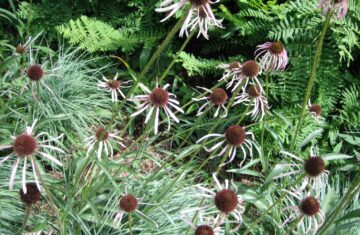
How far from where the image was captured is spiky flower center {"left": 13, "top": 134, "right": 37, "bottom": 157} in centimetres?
128

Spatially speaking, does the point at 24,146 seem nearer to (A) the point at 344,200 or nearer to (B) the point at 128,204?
(B) the point at 128,204

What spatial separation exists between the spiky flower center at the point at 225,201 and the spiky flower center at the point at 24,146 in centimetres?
49

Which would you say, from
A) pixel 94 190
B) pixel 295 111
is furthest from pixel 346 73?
pixel 94 190

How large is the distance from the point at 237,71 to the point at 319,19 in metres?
1.41

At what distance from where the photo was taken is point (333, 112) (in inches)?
118

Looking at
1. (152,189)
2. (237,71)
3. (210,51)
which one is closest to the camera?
(237,71)

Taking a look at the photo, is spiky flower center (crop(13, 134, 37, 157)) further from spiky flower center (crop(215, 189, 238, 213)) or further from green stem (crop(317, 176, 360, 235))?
green stem (crop(317, 176, 360, 235))

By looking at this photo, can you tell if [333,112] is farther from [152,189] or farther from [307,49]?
[152,189]

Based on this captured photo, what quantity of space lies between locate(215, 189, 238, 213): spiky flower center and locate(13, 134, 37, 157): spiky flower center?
0.49m

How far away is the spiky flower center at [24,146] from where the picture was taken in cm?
128

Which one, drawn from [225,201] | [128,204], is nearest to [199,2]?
[225,201]

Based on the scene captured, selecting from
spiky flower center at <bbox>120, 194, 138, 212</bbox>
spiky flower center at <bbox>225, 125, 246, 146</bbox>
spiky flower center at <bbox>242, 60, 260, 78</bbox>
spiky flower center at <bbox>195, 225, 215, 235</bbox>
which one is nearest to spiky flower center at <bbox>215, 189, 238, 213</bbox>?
spiky flower center at <bbox>195, 225, 215, 235</bbox>

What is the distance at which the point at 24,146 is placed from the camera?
4.20ft

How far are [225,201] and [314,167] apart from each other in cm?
27
